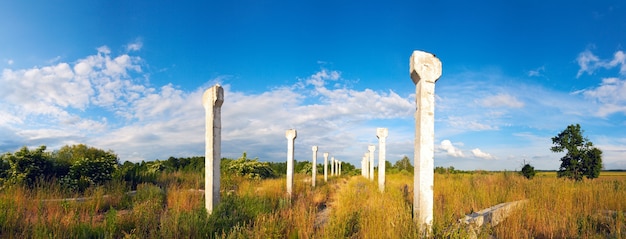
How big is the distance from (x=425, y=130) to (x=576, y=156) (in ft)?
66.0

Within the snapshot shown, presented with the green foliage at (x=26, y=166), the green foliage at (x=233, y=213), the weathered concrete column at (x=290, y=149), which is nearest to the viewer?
the green foliage at (x=233, y=213)

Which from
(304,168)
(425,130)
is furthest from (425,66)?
(304,168)

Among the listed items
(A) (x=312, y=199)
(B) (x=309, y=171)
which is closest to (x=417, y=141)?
(A) (x=312, y=199)

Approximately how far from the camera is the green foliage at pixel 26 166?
11352 mm

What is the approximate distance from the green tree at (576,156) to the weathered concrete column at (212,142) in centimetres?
2117

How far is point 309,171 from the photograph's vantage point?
37031 mm

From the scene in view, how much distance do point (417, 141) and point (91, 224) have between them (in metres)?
5.71

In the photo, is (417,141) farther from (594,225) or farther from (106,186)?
(106,186)

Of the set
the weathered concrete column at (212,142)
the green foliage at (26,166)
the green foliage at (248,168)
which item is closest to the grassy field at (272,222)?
the weathered concrete column at (212,142)

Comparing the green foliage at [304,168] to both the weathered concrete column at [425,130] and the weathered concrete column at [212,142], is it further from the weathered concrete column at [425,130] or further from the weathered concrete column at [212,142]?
the weathered concrete column at [425,130]

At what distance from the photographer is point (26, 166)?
1169 centimetres

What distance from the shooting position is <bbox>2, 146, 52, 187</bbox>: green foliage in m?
11.4

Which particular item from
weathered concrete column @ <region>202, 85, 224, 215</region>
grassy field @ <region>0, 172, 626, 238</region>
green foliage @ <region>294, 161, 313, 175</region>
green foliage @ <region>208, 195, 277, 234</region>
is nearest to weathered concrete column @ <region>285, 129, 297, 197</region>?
grassy field @ <region>0, 172, 626, 238</region>

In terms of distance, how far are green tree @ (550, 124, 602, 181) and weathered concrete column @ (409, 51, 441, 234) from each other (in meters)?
19.5
